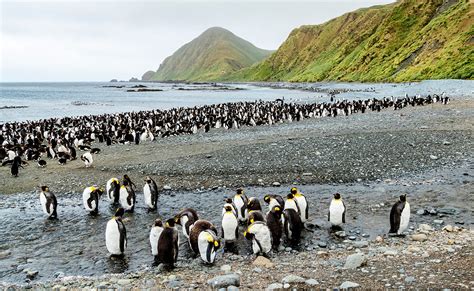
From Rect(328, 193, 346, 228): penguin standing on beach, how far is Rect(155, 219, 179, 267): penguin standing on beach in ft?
11.8

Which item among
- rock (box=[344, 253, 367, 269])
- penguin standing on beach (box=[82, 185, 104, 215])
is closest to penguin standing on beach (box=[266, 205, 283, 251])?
rock (box=[344, 253, 367, 269])

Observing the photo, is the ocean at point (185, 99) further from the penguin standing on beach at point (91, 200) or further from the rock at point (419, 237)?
the penguin standing on beach at point (91, 200)

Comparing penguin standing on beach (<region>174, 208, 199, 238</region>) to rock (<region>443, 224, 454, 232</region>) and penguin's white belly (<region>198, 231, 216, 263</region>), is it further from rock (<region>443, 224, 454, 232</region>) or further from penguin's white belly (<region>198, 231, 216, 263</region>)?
rock (<region>443, 224, 454, 232</region>)

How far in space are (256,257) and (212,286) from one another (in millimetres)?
1593

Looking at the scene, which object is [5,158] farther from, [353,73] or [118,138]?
[353,73]

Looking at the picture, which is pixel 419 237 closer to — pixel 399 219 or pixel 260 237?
pixel 399 219

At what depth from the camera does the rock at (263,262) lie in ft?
23.1

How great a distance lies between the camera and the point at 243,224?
9641 millimetres

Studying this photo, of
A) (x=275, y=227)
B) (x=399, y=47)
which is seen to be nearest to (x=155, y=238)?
(x=275, y=227)

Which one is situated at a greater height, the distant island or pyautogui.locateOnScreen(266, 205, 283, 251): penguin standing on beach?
the distant island

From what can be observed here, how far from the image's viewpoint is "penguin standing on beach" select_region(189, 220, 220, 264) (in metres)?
7.30

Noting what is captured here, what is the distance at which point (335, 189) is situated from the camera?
39.0 feet

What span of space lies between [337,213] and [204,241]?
3.25 m

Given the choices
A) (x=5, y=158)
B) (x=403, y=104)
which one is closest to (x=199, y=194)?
(x=5, y=158)
